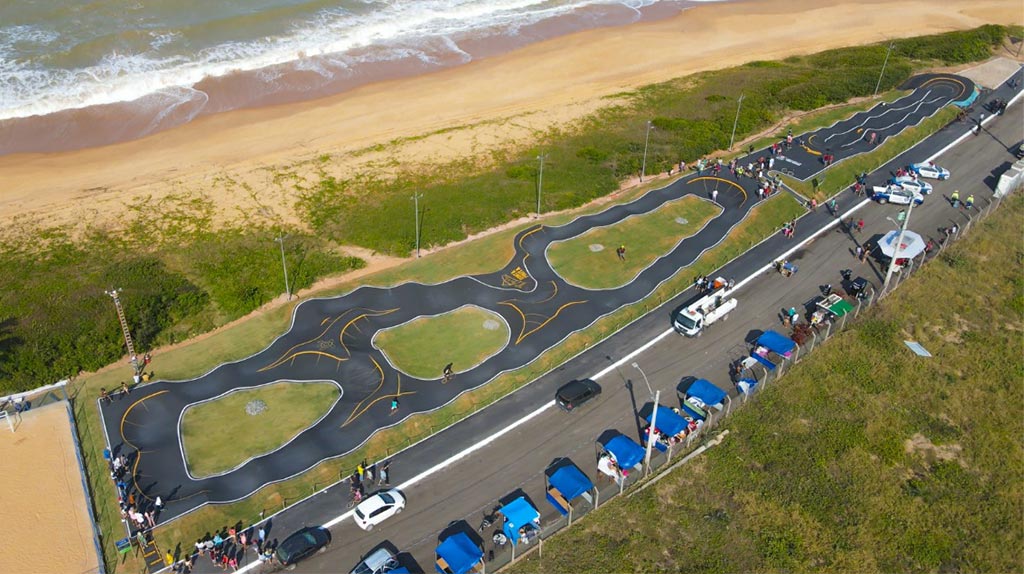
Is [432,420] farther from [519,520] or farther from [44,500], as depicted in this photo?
[44,500]

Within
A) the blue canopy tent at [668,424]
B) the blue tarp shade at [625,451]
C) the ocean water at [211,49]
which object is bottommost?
the blue tarp shade at [625,451]

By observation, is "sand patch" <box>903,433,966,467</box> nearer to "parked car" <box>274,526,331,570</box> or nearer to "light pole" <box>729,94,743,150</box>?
"parked car" <box>274,526,331,570</box>

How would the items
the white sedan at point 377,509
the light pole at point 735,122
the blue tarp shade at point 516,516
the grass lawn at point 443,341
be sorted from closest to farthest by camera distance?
the blue tarp shade at point 516,516 < the white sedan at point 377,509 < the grass lawn at point 443,341 < the light pole at point 735,122

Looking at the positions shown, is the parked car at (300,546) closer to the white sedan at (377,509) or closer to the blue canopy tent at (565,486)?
the white sedan at (377,509)

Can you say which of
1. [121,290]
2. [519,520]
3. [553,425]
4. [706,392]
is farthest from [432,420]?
[121,290]

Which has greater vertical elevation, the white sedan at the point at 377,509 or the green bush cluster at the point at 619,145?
the green bush cluster at the point at 619,145

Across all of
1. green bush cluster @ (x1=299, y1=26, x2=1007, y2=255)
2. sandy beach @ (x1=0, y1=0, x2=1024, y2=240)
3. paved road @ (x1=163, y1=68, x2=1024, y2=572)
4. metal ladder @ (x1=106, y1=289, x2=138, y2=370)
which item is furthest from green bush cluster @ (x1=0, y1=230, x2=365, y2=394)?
paved road @ (x1=163, y1=68, x2=1024, y2=572)

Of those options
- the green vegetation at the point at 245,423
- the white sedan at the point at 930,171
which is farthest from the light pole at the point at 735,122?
the green vegetation at the point at 245,423

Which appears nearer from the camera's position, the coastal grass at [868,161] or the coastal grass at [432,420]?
the coastal grass at [432,420]
